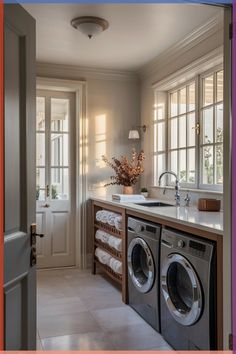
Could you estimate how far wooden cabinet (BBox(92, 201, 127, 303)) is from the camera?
3.33 meters

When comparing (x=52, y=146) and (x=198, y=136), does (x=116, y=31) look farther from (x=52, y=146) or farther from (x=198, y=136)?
(x=52, y=146)

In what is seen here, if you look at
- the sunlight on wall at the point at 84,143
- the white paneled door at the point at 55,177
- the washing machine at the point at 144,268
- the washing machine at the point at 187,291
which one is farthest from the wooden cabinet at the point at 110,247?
the washing machine at the point at 187,291

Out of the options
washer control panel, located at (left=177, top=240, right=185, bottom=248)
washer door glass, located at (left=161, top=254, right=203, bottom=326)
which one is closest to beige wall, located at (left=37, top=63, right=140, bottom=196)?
washer door glass, located at (left=161, top=254, right=203, bottom=326)

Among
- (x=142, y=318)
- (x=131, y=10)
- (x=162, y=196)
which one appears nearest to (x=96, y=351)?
(x=142, y=318)

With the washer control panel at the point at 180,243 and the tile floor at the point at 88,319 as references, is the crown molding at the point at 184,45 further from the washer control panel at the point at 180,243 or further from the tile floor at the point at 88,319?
the tile floor at the point at 88,319

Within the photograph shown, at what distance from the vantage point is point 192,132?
143 inches

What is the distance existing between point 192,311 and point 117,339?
758 mm

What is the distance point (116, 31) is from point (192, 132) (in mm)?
1244

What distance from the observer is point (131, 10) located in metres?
2.83

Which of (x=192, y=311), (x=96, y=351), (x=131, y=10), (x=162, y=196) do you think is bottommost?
(x=96, y=351)

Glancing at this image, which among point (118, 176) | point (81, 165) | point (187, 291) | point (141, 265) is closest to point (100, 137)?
point (81, 165)

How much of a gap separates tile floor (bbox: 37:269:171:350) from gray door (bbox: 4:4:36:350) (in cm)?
84

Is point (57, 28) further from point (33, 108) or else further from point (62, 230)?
point (62, 230)

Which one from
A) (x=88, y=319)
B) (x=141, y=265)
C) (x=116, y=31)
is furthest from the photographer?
(x=116, y=31)
